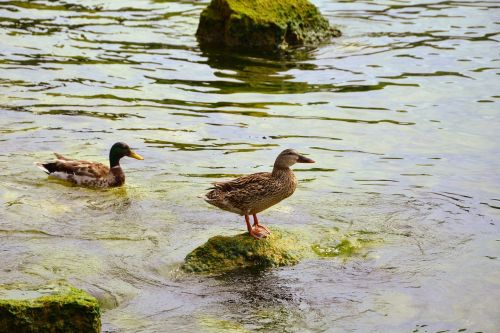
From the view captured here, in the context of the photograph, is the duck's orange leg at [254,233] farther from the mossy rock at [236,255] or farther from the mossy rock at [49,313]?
the mossy rock at [49,313]

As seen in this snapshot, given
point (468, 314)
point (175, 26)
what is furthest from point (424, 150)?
point (175, 26)

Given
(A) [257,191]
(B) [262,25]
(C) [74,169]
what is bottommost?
(C) [74,169]

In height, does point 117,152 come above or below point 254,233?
above

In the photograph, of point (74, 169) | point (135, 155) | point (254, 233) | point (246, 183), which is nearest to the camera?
point (254, 233)

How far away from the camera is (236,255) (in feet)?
29.0

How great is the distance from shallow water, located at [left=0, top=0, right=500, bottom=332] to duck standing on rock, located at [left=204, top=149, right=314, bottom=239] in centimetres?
58

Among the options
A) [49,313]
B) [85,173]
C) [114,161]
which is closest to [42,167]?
[85,173]

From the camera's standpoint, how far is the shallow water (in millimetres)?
8375

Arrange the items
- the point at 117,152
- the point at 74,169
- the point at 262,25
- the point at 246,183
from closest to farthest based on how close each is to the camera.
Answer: the point at 246,183 → the point at 74,169 → the point at 117,152 → the point at 262,25

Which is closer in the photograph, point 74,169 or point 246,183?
point 246,183

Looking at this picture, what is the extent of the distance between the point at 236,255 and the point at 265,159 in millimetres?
4208

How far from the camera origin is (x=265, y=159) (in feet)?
42.4

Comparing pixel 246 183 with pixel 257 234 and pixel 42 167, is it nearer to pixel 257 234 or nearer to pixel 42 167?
pixel 257 234

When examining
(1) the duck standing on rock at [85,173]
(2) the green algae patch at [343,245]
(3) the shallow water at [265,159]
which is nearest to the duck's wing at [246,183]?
(3) the shallow water at [265,159]
